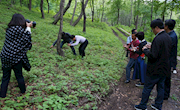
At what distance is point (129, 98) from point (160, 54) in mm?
1924

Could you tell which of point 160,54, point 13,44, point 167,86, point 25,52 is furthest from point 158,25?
point 13,44

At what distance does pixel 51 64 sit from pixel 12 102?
2625mm

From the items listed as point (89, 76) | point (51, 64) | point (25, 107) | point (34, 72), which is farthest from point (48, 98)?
point (51, 64)

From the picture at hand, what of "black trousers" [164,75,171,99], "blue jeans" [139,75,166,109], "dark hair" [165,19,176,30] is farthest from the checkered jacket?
"dark hair" [165,19,176,30]

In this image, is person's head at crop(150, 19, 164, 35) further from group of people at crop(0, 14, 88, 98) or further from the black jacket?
group of people at crop(0, 14, 88, 98)

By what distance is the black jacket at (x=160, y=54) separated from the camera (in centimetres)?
266

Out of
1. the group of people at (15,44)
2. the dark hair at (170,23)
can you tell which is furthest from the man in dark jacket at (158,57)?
the group of people at (15,44)

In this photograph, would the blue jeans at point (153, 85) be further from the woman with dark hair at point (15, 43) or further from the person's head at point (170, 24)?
the woman with dark hair at point (15, 43)

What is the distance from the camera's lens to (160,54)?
8.89 feet

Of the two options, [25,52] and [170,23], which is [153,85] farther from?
[25,52]

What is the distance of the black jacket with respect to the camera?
2662 mm

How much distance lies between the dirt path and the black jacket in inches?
51.4

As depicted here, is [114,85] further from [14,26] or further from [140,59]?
[14,26]

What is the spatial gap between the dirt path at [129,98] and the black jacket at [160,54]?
1.30 m
